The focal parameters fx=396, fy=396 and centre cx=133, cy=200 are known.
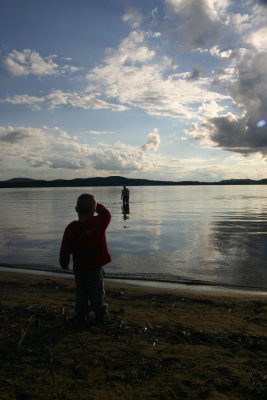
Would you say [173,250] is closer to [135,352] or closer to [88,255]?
[88,255]

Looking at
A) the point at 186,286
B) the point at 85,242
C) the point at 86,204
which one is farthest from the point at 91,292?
the point at 186,286

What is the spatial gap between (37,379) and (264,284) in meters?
8.05

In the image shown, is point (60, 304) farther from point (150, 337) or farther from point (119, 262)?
point (119, 262)

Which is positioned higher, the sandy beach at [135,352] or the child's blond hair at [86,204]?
the child's blond hair at [86,204]

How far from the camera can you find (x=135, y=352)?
4965 mm

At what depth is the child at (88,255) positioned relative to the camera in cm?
610

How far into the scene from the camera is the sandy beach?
160 inches

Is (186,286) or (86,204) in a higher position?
(86,204)

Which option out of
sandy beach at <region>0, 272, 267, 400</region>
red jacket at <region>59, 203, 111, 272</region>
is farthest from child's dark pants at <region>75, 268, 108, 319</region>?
sandy beach at <region>0, 272, 267, 400</region>

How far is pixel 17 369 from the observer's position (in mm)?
4480

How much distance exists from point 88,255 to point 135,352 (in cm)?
174

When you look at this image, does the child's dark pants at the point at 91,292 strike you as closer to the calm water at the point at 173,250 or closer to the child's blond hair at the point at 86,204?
the child's blond hair at the point at 86,204

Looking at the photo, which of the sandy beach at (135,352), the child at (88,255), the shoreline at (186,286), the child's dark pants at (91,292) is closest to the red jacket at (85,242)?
the child at (88,255)

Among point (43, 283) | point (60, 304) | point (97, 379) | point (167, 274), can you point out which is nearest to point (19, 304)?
point (60, 304)
